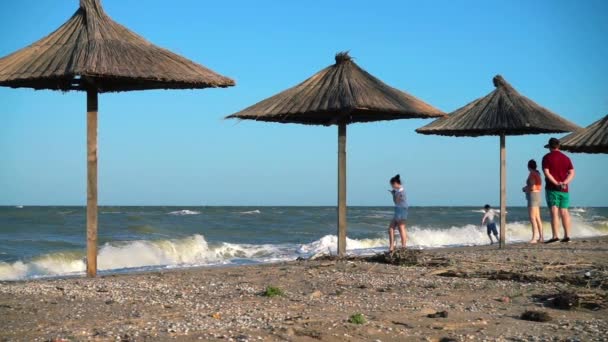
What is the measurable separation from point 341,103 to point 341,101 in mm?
57

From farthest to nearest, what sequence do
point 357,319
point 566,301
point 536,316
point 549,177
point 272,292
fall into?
point 549,177
point 272,292
point 566,301
point 536,316
point 357,319

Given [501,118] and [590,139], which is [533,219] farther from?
[501,118]

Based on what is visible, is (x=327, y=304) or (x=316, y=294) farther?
(x=316, y=294)

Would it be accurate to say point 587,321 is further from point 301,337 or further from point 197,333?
point 197,333

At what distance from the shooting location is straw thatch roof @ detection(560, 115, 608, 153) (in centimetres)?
1348

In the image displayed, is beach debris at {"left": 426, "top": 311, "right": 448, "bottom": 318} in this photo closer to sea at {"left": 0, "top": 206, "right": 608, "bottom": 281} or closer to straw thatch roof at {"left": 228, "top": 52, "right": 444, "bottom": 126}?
straw thatch roof at {"left": 228, "top": 52, "right": 444, "bottom": 126}

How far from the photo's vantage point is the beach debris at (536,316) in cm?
618

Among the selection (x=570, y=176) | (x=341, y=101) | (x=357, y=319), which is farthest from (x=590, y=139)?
(x=357, y=319)

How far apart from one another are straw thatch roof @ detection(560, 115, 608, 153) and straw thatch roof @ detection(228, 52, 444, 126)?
12.8ft

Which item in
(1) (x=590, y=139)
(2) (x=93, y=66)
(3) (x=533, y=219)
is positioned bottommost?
(3) (x=533, y=219)

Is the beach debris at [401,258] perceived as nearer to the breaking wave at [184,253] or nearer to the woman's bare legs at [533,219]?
the breaking wave at [184,253]

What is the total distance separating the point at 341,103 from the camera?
406 inches

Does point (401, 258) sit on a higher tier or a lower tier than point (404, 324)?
higher

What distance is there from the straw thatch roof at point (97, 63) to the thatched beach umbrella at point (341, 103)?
1.84 m
